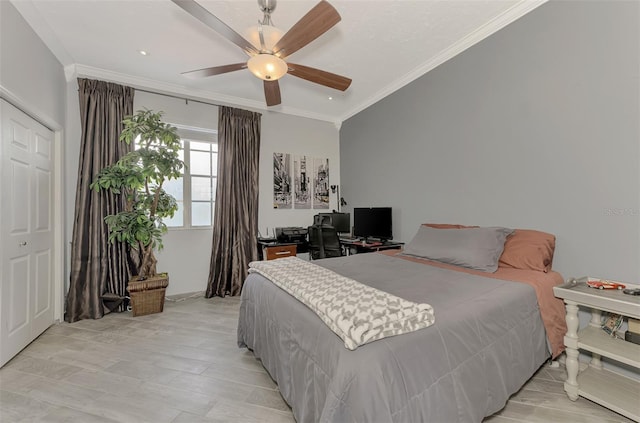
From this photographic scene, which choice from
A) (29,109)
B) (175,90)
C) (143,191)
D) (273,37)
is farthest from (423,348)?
(175,90)

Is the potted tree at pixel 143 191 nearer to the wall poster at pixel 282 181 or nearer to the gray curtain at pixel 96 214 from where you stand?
the gray curtain at pixel 96 214

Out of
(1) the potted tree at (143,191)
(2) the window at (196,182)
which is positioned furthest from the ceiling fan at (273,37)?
(2) the window at (196,182)

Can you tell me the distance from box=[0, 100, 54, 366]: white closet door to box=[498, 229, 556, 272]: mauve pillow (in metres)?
4.03

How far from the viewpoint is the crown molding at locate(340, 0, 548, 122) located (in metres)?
2.30

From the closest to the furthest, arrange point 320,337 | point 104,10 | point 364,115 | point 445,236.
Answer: point 320,337 < point 104,10 < point 445,236 < point 364,115

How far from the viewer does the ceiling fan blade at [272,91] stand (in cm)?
246

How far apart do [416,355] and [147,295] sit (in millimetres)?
3151

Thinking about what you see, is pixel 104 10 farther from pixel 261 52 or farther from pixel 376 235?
pixel 376 235

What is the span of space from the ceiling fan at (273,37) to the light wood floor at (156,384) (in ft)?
7.52

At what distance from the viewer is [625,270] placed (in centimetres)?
186

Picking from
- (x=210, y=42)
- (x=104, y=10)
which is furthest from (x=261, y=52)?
(x=104, y=10)

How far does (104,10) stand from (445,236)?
366 cm

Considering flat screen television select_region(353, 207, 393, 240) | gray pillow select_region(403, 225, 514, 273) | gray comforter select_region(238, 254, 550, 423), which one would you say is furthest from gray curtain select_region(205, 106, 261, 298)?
gray pillow select_region(403, 225, 514, 273)

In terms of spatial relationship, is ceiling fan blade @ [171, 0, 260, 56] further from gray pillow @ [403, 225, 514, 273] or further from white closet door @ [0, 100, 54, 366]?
gray pillow @ [403, 225, 514, 273]
